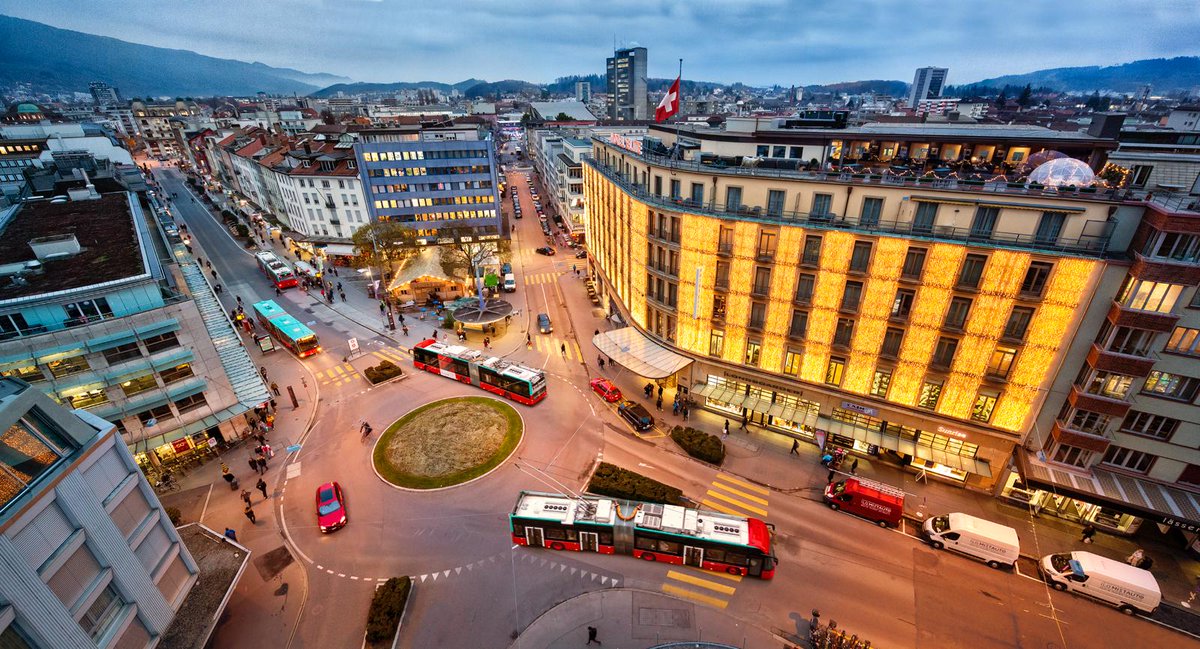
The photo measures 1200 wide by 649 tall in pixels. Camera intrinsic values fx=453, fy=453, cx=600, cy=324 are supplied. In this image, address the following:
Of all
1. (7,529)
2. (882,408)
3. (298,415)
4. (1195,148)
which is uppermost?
(1195,148)

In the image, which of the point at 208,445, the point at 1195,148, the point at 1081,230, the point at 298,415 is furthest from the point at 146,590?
the point at 1195,148

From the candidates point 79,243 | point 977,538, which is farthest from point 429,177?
point 977,538

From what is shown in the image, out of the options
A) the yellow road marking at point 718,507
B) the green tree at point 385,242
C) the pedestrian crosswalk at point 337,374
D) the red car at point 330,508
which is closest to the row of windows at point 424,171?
the green tree at point 385,242

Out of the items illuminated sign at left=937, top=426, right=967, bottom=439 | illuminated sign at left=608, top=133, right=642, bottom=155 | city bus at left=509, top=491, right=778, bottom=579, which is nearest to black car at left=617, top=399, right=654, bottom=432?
city bus at left=509, top=491, right=778, bottom=579

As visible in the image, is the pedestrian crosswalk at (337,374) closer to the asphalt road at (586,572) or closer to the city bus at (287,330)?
the city bus at (287,330)

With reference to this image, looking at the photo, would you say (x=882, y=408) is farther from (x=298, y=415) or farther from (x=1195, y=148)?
(x=298, y=415)

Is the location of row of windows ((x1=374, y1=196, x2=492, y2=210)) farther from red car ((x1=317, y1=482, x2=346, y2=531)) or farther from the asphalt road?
red car ((x1=317, y1=482, x2=346, y2=531))
